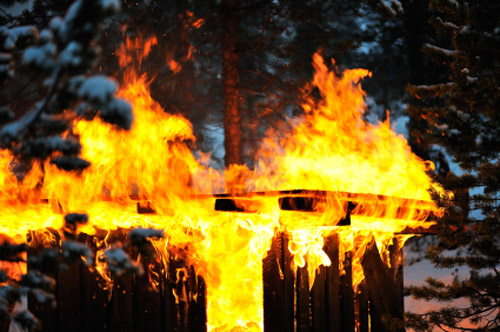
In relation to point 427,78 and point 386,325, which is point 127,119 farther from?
point 427,78

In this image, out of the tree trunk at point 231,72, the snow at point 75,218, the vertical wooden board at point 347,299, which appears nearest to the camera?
the snow at point 75,218

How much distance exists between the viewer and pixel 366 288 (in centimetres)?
732

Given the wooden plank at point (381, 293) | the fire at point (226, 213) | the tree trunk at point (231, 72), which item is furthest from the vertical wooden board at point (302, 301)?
the tree trunk at point (231, 72)

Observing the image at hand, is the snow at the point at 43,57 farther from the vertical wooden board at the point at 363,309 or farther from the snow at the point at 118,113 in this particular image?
the vertical wooden board at the point at 363,309

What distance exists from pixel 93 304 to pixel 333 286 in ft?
10.2

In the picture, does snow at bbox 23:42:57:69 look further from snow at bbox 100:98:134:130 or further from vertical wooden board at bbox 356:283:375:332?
vertical wooden board at bbox 356:283:375:332

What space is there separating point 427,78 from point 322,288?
1499 centimetres

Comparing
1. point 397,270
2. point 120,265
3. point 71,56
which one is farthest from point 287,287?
point 71,56

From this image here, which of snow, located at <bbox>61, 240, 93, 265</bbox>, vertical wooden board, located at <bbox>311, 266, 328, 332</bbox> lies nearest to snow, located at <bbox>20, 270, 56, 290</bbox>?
snow, located at <bbox>61, 240, 93, 265</bbox>

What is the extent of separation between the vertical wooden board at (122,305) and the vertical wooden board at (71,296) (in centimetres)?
50

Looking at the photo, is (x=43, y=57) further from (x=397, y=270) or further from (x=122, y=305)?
(x=397, y=270)

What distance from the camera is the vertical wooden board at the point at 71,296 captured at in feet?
25.0

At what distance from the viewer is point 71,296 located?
25.1 feet

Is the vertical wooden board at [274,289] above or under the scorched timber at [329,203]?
under
